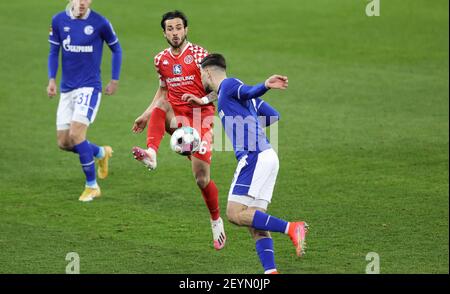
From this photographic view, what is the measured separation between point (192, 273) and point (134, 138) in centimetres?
784

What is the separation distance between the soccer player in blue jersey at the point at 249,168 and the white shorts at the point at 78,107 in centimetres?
392

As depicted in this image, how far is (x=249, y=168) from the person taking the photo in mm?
9711

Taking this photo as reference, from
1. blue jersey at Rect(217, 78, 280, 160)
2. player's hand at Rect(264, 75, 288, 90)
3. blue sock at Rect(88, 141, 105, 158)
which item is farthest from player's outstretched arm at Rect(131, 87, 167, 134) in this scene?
blue sock at Rect(88, 141, 105, 158)

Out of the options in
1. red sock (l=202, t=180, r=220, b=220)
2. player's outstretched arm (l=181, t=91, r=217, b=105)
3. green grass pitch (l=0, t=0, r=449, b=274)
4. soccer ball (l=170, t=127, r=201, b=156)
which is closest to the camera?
player's outstretched arm (l=181, t=91, r=217, b=105)

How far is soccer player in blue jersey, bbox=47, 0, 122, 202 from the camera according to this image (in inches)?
528

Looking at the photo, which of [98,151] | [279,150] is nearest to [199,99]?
[98,151]

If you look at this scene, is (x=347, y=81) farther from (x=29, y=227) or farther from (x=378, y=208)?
(x=29, y=227)

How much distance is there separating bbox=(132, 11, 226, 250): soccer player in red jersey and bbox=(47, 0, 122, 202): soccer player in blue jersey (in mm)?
2032

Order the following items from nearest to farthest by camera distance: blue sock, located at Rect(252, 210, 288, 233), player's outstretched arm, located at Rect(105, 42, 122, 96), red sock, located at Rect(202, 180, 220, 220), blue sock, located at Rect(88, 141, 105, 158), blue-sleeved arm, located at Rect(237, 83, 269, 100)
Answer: blue-sleeved arm, located at Rect(237, 83, 269, 100)
blue sock, located at Rect(252, 210, 288, 233)
red sock, located at Rect(202, 180, 220, 220)
player's outstretched arm, located at Rect(105, 42, 122, 96)
blue sock, located at Rect(88, 141, 105, 158)

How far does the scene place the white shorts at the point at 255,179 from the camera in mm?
9680

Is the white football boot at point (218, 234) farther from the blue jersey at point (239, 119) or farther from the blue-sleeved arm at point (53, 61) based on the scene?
the blue-sleeved arm at point (53, 61)

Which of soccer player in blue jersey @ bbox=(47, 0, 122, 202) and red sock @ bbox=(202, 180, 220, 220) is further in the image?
soccer player in blue jersey @ bbox=(47, 0, 122, 202)

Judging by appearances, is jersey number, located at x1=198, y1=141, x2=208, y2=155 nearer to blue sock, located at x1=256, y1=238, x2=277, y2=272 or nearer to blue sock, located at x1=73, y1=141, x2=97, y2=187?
blue sock, located at x1=256, y1=238, x2=277, y2=272

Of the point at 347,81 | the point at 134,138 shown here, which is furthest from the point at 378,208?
the point at 347,81
